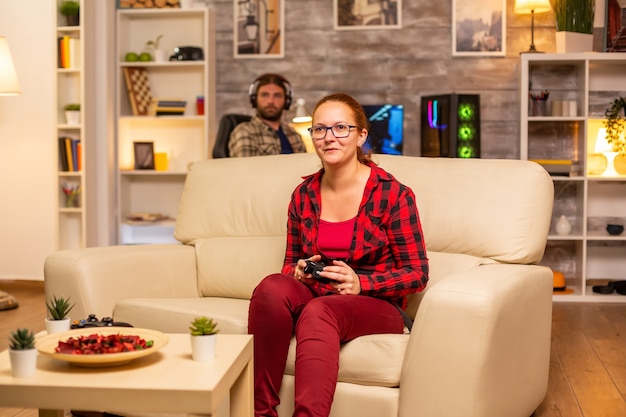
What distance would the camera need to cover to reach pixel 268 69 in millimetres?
6062

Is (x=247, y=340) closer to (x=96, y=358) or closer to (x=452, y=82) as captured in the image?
(x=96, y=358)

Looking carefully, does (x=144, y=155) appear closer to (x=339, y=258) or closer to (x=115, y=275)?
(x=115, y=275)

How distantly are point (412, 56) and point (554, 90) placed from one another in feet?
3.26

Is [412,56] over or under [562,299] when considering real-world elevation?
over

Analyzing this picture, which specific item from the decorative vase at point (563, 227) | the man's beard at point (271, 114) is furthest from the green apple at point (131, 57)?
the decorative vase at point (563, 227)

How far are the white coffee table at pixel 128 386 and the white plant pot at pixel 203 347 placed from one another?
0.05ft

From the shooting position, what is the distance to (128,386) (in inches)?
68.0

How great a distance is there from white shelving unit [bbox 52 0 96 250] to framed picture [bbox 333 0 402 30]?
5.64ft

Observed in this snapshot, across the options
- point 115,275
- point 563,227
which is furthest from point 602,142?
point 115,275

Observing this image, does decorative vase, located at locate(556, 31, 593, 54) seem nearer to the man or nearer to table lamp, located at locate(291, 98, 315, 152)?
table lamp, located at locate(291, 98, 315, 152)

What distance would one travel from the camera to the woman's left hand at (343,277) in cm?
247

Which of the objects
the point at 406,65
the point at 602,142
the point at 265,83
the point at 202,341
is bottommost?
the point at 202,341

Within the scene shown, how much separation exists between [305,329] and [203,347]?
1.51 ft

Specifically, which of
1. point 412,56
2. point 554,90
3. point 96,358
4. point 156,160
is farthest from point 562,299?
point 96,358
